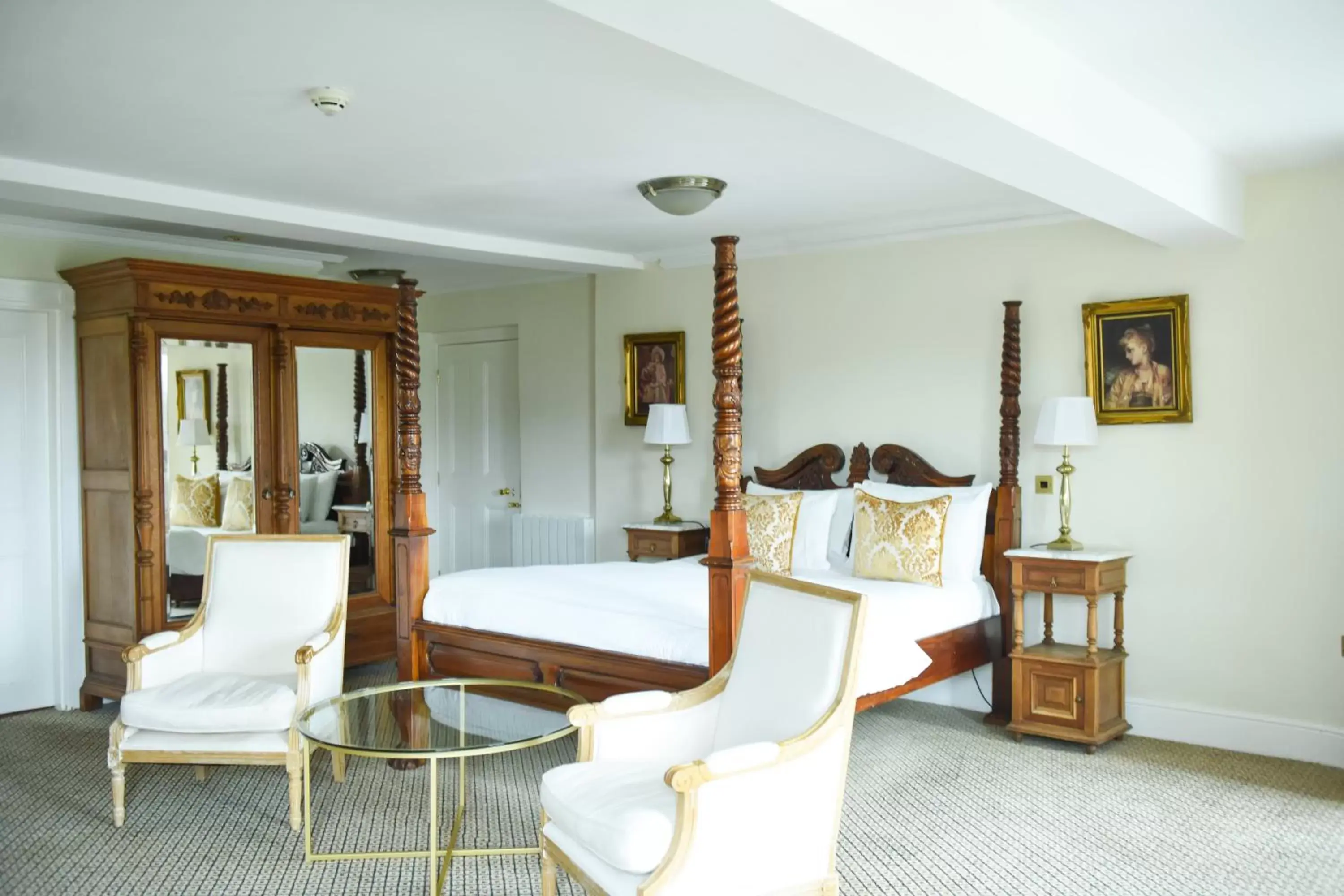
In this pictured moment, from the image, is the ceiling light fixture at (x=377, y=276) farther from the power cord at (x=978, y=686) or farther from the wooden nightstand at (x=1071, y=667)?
the wooden nightstand at (x=1071, y=667)

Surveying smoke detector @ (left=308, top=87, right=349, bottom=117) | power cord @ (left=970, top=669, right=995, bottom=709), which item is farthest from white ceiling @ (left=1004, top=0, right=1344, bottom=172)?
power cord @ (left=970, top=669, right=995, bottom=709)

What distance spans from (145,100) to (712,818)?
2.68 metres

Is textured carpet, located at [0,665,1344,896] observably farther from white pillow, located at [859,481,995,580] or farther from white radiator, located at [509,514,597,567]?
white radiator, located at [509,514,597,567]

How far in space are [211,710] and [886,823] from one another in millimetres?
2329

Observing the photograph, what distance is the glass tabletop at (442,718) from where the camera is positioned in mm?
3189

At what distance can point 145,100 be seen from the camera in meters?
3.38

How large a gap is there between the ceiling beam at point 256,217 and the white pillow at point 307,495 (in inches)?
52.1

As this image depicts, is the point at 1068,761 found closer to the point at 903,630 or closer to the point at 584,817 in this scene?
the point at 903,630

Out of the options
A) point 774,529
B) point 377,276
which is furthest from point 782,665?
point 377,276

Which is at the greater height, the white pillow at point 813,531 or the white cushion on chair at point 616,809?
the white pillow at point 813,531

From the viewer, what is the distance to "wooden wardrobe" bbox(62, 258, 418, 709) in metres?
5.33

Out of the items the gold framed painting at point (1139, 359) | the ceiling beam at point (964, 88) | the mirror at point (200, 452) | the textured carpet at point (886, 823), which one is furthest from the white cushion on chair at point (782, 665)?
the mirror at point (200, 452)

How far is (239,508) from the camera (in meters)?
5.69

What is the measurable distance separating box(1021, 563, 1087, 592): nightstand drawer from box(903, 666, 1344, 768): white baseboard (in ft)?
2.30
